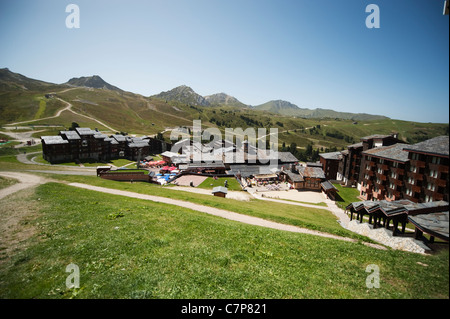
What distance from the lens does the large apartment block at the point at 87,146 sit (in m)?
80.7

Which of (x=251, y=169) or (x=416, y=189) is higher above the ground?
(x=416, y=189)

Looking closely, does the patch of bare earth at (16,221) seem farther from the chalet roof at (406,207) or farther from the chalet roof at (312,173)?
the chalet roof at (312,173)

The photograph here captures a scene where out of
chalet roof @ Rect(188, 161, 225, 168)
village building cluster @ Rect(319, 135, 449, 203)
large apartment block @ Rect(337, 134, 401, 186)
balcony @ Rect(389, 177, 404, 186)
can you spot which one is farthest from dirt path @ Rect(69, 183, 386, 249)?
large apartment block @ Rect(337, 134, 401, 186)

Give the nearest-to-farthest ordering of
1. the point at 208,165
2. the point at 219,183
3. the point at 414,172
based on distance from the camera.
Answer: the point at 414,172 < the point at 219,183 < the point at 208,165

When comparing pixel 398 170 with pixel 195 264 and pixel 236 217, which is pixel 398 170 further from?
pixel 195 264

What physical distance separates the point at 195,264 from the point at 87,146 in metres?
96.8

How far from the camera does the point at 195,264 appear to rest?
1315 cm

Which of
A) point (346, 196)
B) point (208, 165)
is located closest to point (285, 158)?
point (346, 196)

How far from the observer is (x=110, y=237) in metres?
16.4

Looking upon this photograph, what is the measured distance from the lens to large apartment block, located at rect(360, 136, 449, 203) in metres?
9.12

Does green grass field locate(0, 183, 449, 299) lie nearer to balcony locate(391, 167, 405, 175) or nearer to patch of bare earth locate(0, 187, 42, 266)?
patch of bare earth locate(0, 187, 42, 266)

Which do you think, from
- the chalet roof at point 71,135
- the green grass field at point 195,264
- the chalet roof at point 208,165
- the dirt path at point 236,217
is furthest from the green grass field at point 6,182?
the chalet roof at point 71,135

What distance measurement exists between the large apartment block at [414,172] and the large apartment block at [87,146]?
3287 inches
